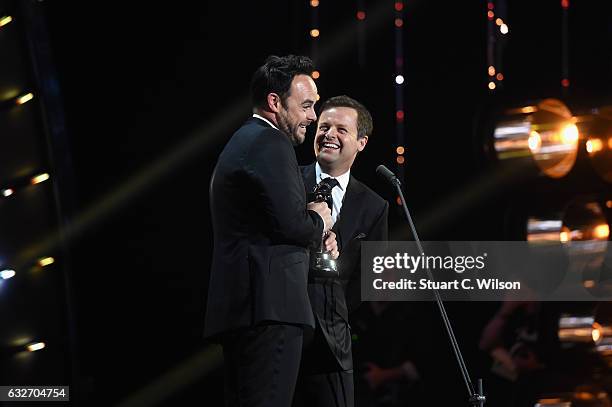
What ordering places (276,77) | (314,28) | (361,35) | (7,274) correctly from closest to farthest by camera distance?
(276,77), (7,274), (314,28), (361,35)

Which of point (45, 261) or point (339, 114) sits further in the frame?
point (45, 261)

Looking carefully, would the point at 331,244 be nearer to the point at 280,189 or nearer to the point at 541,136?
the point at 280,189

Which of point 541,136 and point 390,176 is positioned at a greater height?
point 541,136

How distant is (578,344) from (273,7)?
6.31ft

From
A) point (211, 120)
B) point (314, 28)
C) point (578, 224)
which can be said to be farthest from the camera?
point (314, 28)

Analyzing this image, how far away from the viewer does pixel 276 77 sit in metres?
2.61

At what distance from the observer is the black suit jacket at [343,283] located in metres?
2.78

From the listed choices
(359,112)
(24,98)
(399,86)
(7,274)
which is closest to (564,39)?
(399,86)

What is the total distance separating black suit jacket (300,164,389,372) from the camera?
2783mm

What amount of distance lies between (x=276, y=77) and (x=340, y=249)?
24.5 inches

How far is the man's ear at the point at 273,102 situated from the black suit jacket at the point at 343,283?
1.57 feet

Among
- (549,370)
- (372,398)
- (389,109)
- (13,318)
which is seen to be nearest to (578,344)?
(549,370)

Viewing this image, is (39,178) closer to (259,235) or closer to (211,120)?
(211,120)

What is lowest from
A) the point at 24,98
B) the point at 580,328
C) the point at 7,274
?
the point at 580,328
